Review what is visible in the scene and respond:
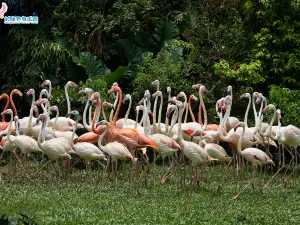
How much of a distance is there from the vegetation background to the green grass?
3.77 meters

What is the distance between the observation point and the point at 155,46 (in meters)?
18.3

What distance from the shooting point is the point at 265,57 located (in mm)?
16734

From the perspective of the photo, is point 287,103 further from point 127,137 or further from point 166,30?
point 127,137

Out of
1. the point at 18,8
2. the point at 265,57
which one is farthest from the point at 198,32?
the point at 18,8

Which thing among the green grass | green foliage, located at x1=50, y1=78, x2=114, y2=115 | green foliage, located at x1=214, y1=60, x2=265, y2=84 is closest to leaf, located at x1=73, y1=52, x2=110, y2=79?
green foliage, located at x1=50, y1=78, x2=114, y2=115

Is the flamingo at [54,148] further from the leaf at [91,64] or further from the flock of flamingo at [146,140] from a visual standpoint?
the leaf at [91,64]

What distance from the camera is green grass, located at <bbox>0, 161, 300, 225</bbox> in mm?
8859

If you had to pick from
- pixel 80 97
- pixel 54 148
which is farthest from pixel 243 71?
pixel 54 148

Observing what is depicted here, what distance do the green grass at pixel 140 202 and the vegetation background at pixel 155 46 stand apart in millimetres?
3770

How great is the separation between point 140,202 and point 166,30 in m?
8.26

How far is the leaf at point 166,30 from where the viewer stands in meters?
17.6

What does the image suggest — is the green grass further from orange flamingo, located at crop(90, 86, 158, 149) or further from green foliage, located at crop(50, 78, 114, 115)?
green foliage, located at crop(50, 78, 114, 115)

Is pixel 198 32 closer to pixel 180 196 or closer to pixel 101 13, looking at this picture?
pixel 101 13

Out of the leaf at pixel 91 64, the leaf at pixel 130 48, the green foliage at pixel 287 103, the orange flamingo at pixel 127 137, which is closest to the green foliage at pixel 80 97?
the leaf at pixel 91 64
